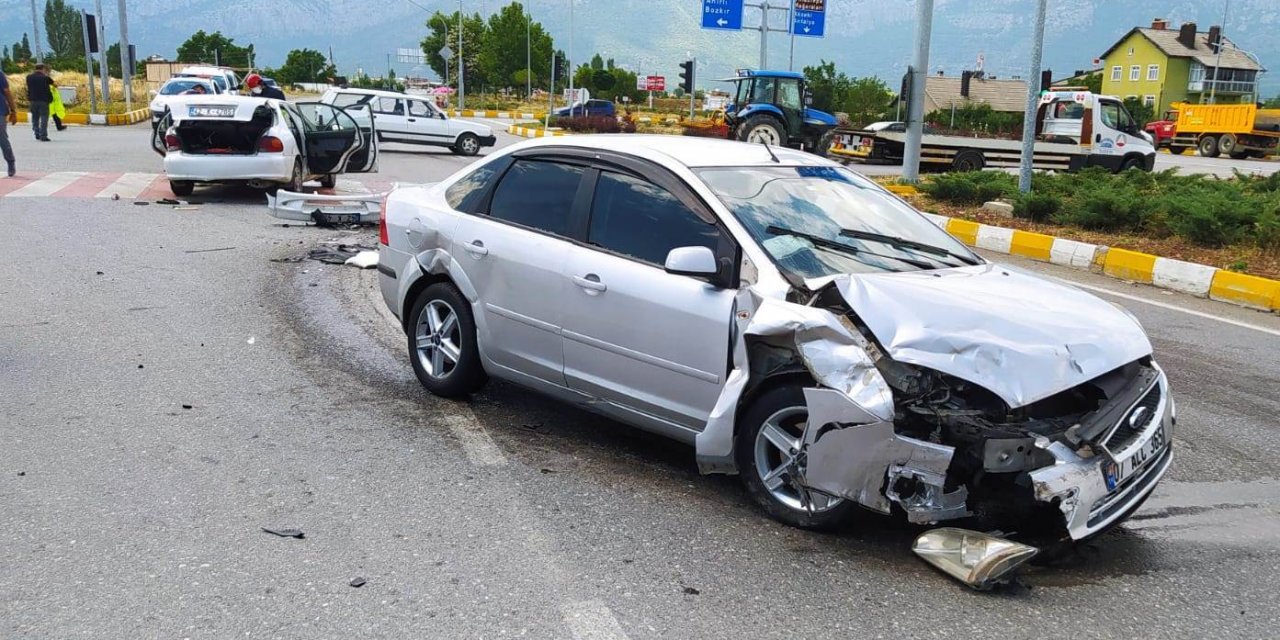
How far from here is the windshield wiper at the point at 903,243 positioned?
4.89 metres

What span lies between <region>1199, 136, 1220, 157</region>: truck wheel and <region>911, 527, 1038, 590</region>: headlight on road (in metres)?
43.1

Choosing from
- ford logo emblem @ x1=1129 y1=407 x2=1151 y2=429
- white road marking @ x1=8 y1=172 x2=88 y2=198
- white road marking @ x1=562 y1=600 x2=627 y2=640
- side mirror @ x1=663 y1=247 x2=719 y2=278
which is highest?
side mirror @ x1=663 y1=247 x2=719 y2=278

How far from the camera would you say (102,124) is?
114 feet

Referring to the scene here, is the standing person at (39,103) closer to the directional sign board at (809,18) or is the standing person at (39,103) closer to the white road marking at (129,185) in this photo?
the white road marking at (129,185)

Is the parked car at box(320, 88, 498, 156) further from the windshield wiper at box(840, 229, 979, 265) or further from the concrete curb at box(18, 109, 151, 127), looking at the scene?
the windshield wiper at box(840, 229, 979, 265)

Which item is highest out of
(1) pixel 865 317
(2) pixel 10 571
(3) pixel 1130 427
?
(1) pixel 865 317

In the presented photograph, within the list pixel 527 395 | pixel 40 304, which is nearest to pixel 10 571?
pixel 527 395

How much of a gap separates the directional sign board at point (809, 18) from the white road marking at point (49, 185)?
27705 millimetres

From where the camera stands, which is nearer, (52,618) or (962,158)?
(52,618)

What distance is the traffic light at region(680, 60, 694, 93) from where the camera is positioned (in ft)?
112

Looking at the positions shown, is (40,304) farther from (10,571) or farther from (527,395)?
(10,571)

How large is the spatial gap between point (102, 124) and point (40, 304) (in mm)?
30752

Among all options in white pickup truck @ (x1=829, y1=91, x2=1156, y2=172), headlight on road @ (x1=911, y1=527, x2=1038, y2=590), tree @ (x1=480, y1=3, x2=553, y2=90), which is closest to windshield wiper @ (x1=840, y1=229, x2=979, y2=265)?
headlight on road @ (x1=911, y1=527, x2=1038, y2=590)

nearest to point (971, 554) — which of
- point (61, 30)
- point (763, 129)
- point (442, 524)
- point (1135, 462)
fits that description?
point (1135, 462)
